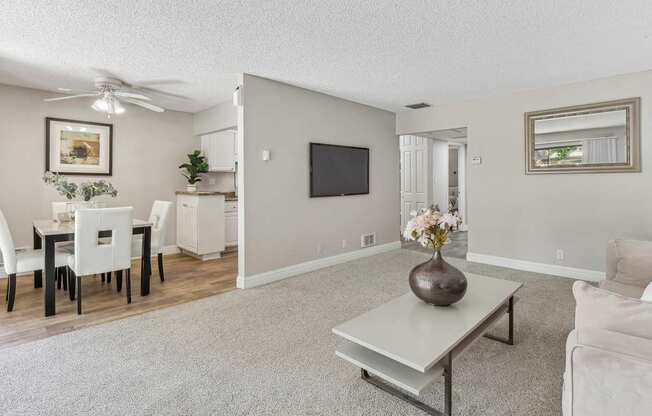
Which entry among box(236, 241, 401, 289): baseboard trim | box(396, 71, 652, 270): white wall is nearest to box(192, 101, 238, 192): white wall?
box(236, 241, 401, 289): baseboard trim

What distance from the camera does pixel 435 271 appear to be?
2.00 metres

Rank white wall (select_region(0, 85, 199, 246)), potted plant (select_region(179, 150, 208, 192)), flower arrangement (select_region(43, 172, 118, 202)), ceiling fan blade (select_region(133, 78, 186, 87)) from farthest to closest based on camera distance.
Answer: potted plant (select_region(179, 150, 208, 192)) → white wall (select_region(0, 85, 199, 246)) → ceiling fan blade (select_region(133, 78, 186, 87)) → flower arrangement (select_region(43, 172, 118, 202))

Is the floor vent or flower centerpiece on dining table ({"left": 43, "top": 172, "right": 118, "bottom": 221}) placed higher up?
flower centerpiece on dining table ({"left": 43, "top": 172, "right": 118, "bottom": 221})

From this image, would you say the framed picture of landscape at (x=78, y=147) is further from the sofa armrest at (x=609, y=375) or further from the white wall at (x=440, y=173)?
the white wall at (x=440, y=173)

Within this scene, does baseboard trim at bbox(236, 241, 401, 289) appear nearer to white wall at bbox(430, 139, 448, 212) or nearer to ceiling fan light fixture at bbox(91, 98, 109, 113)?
white wall at bbox(430, 139, 448, 212)

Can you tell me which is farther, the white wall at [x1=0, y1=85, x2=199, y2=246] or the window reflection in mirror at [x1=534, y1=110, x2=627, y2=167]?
the white wall at [x1=0, y1=85, x2=199, y2=246]

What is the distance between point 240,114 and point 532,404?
347 centimetres

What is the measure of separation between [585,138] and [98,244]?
17.5 ft

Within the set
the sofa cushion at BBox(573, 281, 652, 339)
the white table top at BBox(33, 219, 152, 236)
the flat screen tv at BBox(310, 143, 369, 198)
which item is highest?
the flat screen tv at BBox(310, 143, 369, 198)

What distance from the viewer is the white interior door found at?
21.9 feet

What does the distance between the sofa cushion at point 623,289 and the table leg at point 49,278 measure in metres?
4.29

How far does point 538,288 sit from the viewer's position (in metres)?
3.61

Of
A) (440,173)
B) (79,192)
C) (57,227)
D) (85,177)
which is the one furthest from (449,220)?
(440,173)

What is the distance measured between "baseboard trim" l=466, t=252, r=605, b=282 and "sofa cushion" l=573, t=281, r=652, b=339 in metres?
3.61
